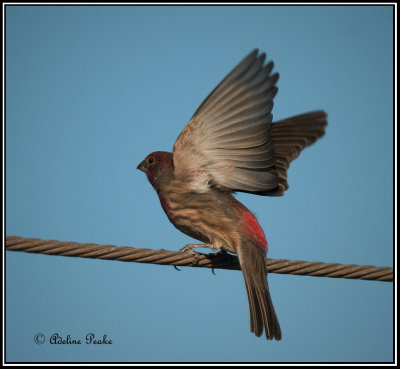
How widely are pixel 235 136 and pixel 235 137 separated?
1cm

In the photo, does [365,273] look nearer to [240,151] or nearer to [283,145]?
[240,151]

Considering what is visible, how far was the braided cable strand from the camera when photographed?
4.37 m

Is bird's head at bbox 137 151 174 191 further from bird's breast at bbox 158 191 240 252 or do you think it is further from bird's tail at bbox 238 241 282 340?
bird's tail at bbox 238 241 282 340

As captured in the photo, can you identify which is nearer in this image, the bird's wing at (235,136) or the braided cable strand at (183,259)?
the braided cable strand at (183,259)

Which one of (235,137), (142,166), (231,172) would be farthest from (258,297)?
(142,166)

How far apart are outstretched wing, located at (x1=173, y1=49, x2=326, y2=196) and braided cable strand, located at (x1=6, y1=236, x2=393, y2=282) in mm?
999

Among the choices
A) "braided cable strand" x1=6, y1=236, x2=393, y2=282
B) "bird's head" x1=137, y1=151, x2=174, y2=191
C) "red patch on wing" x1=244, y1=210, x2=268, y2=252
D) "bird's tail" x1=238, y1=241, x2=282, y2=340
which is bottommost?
"bird's tail" x1=238, y1=241, x2=282, y2=340

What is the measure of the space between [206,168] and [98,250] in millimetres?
2119

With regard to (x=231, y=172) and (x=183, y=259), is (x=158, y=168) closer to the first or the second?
(x=231, y=172)

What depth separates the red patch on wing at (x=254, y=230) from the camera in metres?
6.42

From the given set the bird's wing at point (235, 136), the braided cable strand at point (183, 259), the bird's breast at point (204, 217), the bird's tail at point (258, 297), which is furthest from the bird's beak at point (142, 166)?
the bird's tail at point (258, 297)

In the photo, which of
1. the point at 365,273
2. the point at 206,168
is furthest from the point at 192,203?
the point at 365,273

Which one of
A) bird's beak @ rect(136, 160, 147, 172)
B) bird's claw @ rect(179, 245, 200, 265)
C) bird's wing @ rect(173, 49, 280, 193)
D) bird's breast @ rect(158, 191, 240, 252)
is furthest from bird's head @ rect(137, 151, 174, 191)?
bird's claw @ rect(179, 245, 200, 265)

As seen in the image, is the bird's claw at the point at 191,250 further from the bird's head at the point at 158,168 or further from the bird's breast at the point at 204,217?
the bird's head at the point at 158,168
